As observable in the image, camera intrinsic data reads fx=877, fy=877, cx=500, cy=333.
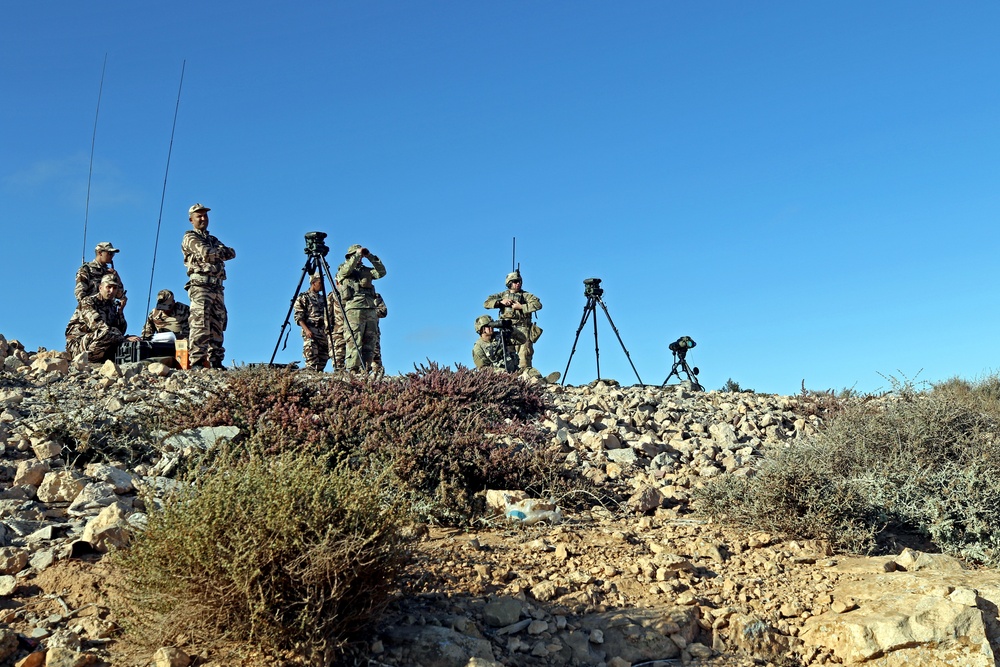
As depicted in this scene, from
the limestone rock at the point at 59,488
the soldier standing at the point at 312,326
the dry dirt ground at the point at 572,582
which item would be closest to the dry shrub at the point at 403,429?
the dry dirt ground at the point at 572,582

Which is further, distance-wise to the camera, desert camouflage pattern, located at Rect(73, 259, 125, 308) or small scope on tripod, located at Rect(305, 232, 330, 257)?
desert camouflage pattern, located at Rect(73, 259, 125, 308)

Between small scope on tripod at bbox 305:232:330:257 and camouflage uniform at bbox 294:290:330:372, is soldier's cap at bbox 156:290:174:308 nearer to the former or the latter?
camouflage uniform at bbox 294:290:330:372

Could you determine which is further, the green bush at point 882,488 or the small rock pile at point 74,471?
the green bush at point 882,488

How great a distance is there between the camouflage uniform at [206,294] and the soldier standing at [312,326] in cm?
328

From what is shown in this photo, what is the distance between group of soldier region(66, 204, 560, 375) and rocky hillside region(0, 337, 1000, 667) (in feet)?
10.6

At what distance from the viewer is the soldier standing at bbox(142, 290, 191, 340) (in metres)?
16.4

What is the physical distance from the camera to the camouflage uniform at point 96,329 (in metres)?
12.8

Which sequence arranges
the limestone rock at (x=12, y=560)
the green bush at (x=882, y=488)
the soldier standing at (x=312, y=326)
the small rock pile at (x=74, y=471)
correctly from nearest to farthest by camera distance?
the small rock pile at (x=74, y=471) → the limestone rock at (x=12, y=560) → the green bush at (x=882, y=488) → the soldier standing at (x=312, y=326)

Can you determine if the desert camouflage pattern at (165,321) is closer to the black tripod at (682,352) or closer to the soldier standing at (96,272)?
the soldier standing at (96,272)

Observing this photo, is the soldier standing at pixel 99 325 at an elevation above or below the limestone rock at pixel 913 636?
above

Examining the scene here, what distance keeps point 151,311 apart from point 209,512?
13.7 metres

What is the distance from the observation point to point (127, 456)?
6.61 metres

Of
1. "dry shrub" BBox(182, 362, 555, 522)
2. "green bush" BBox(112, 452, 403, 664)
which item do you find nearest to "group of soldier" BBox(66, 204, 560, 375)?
"dry shrub" BBox(182, 362, 555, 522)

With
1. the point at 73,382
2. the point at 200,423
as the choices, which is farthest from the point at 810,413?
the point at 73,382
